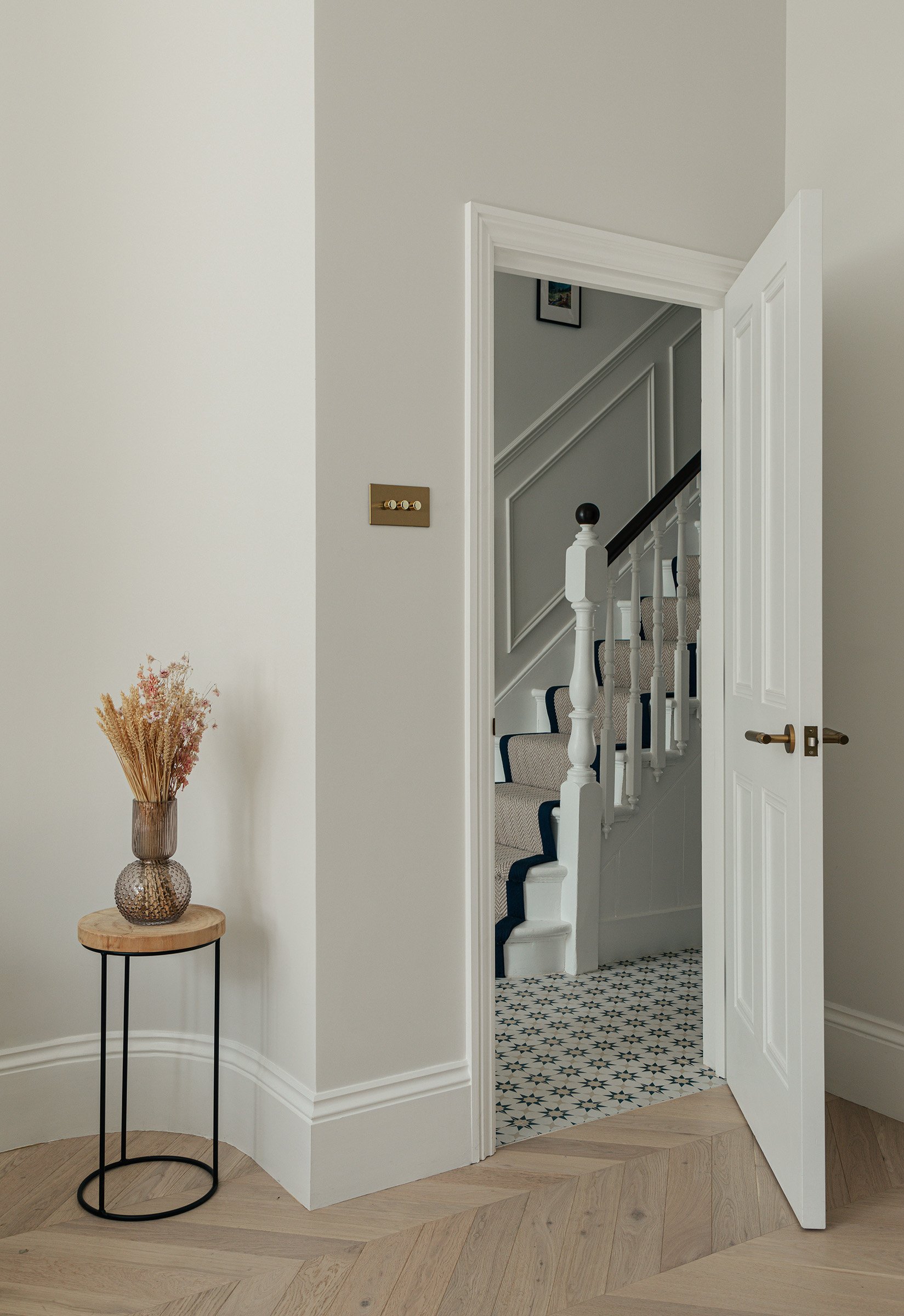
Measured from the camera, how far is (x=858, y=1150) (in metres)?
2.44

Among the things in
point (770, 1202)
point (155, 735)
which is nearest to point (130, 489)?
point (155, 735)

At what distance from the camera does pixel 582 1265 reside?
6.48ft

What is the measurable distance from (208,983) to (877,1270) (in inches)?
61.3

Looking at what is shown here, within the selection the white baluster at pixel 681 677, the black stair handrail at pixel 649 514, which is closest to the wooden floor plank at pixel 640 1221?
→ the white baluster at pixel 681 677

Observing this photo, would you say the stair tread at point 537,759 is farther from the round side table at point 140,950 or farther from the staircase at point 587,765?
the round side table at point 140,950

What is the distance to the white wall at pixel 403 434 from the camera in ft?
7.20

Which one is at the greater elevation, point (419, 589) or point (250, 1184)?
point (419, 589)

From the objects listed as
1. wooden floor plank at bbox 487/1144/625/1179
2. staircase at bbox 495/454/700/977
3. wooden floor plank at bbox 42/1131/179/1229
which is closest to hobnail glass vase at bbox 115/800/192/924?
wooden floor plank at bbox 42/1131/179/1229

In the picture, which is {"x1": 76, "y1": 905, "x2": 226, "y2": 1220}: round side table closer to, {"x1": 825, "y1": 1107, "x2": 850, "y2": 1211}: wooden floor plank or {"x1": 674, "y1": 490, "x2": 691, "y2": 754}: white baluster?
{"x1": 825, "y1": 1107, "x2": 850, "y2": 1211}: wooden floor plank

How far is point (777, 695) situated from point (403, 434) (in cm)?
100

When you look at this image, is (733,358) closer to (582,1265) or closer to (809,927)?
(809,927)

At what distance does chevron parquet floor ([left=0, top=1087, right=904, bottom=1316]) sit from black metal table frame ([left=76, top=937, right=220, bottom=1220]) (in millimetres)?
26

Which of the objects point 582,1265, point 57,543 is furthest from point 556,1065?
point 57,543

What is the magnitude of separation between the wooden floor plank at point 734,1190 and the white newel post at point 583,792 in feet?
4.00
